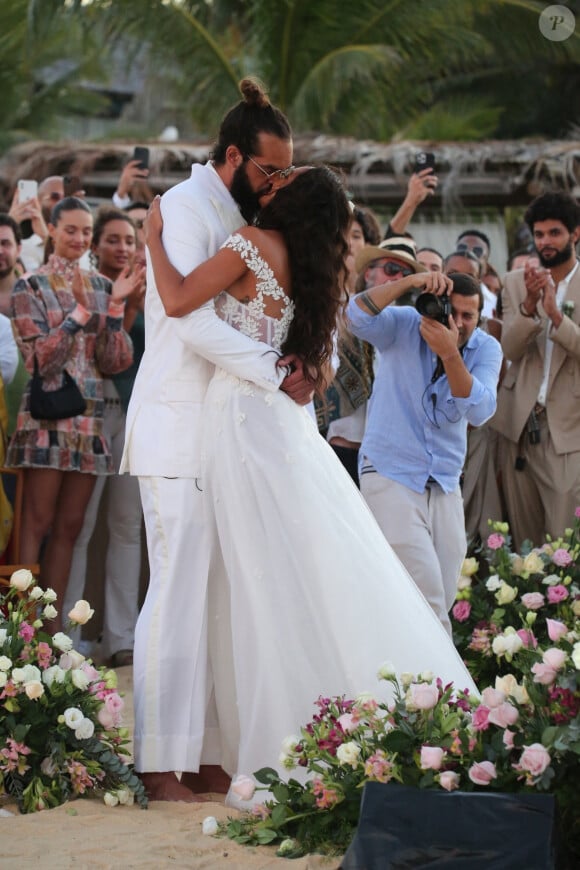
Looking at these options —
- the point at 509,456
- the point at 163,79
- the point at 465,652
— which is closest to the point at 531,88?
the point at 163,79

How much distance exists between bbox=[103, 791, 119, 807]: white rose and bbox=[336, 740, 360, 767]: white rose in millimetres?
1003

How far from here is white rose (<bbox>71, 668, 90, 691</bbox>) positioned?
4512 mm

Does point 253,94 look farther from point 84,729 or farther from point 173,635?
point 84,729

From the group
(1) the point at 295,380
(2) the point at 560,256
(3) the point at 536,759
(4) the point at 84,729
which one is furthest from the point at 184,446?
(2) the point at 560,256

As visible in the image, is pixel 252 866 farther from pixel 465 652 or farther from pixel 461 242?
pixel 461 242

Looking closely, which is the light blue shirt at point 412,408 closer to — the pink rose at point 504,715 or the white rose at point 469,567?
the white rose at point 469,567

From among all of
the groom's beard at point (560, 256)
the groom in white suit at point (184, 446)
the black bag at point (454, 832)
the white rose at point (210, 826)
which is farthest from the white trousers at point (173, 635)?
the groom's beard at point (560, 256)

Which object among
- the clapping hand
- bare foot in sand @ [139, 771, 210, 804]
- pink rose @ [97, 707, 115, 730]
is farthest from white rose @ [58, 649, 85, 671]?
the clapping hand

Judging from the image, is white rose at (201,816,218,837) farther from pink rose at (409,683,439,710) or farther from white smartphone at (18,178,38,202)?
white smartphone at (18,178,38,202)

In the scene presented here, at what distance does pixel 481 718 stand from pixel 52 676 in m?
1.65

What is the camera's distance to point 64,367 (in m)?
6.82

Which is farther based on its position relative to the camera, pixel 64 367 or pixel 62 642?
pixel 64 367

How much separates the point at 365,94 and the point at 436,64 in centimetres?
160

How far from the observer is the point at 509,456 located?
24.8ft
